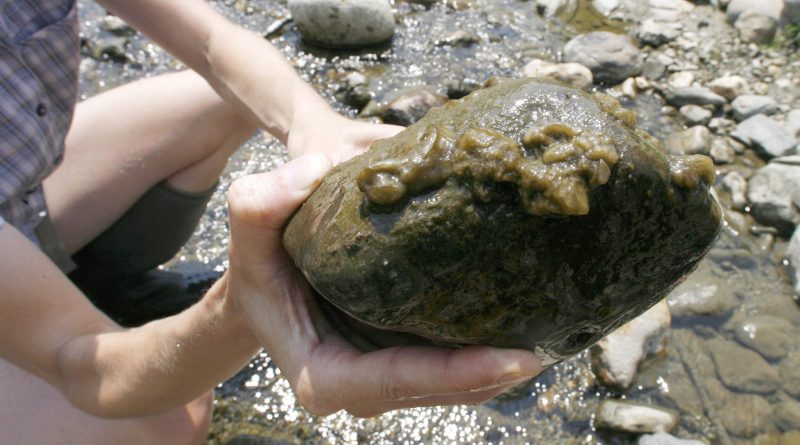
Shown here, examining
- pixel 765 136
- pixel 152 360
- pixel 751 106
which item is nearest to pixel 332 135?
pixel 152 360

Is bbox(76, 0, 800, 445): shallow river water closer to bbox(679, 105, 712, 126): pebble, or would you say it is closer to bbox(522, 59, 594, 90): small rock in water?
bbox(679, 105, 712, 126): pebble

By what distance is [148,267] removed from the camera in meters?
3.99

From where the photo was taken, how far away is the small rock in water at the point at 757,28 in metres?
6.54

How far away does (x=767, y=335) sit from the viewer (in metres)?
4.15

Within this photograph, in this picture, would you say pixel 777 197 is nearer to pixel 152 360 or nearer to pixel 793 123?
pixel 793 123

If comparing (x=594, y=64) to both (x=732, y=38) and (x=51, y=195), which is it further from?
(x=51, y=195)

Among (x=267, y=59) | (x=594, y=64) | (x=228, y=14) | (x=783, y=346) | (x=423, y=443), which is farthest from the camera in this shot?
(x=228, y=14)

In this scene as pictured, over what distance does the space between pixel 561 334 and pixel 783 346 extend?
2.88 m

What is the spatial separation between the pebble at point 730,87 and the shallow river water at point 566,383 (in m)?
0.55

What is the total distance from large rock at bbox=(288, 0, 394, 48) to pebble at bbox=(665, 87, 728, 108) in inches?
99.7

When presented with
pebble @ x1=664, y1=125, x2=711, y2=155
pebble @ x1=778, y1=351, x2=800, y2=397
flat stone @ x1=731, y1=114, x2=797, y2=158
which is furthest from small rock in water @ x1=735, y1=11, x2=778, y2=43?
pebble @ x1=778, y1=351, x2=800, y2=397

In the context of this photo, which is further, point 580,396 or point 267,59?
point 580,396

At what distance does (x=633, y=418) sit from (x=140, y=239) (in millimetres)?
2813

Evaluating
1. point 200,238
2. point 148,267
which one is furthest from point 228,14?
point 148,267
